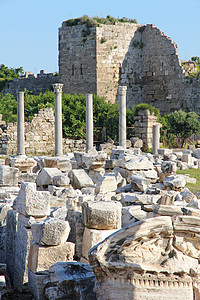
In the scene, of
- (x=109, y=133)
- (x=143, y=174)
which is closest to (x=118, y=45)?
(x=109, y=133)

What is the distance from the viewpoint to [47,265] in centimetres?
486

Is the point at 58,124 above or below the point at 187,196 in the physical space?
above

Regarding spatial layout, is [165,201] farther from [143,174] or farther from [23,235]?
[143,174]

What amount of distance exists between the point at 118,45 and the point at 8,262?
74.9ft

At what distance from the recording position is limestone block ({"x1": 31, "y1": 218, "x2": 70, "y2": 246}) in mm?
4809

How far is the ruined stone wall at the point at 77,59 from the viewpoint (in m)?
27.1

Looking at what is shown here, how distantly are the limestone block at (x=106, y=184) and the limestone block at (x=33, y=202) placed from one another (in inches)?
160

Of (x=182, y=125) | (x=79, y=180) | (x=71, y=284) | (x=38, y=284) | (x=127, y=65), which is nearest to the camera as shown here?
(x=71, y=284)

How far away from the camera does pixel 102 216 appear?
199 inches

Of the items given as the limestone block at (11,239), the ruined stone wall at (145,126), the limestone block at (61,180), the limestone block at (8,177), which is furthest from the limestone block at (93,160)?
the ruined stone wall at (145,126)

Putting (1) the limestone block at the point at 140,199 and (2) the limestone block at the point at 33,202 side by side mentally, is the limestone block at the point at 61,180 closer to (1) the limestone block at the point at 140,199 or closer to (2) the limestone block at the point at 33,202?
(1) the limestone block at the point at 140,199

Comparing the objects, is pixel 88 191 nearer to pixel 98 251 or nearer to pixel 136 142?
pixel 98 251

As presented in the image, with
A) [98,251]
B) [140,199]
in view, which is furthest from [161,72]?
[98,251]

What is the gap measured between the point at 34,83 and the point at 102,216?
2777 centimetres
